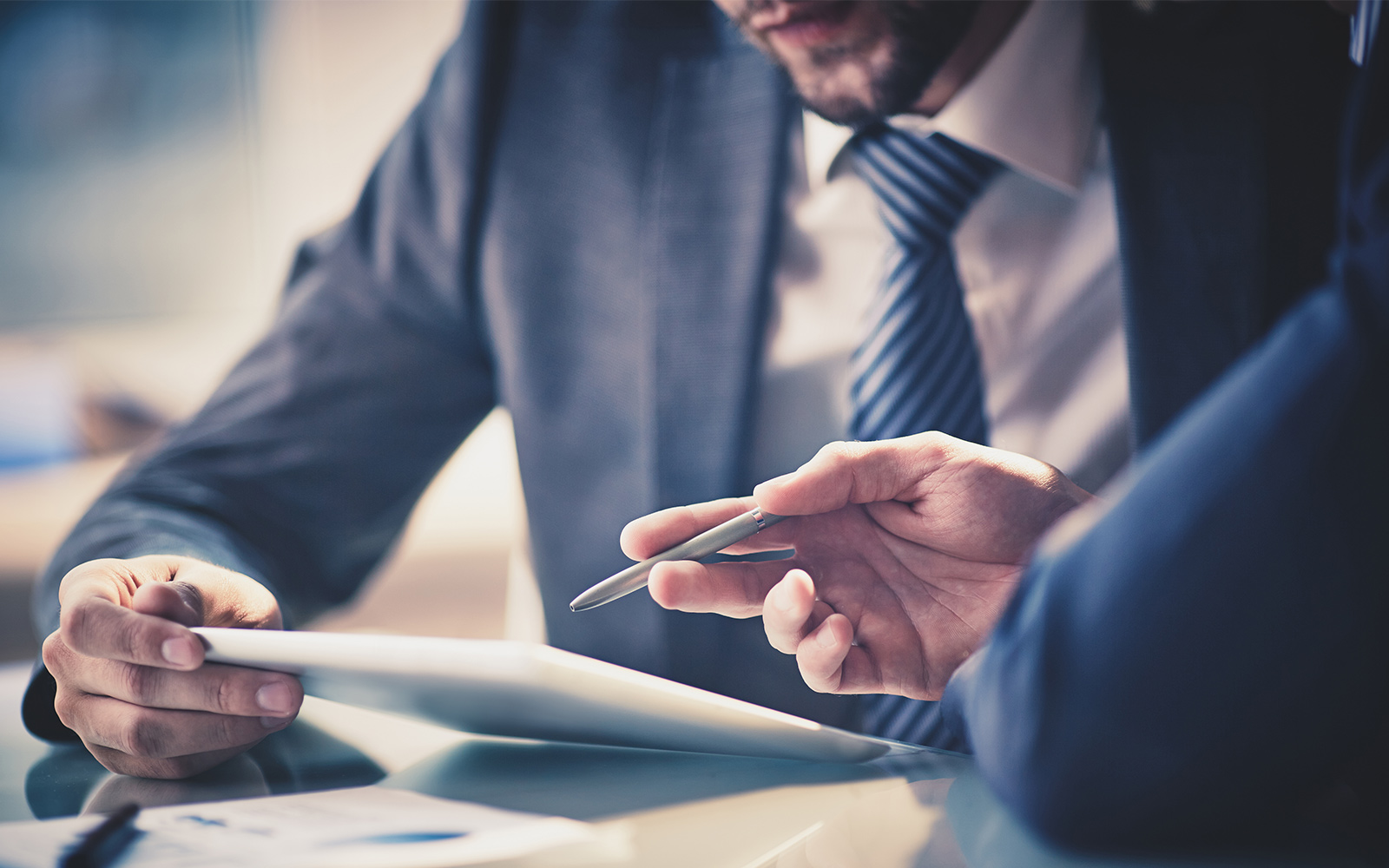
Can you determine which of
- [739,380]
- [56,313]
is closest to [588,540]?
[739,380]

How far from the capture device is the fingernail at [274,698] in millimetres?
412

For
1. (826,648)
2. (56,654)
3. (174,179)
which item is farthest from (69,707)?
(174,179)

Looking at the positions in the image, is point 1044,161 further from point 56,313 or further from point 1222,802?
point 56,313

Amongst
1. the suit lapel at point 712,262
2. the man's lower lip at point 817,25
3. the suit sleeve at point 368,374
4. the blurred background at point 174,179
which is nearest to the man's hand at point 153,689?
the suit sleeve at point 368,374

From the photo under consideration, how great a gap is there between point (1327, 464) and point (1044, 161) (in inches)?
20.6

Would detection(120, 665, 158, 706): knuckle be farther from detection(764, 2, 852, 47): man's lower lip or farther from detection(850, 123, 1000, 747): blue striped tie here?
detection(764, 2, 852, 47): man's lower lip

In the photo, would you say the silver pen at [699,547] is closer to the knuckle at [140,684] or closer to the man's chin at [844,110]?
the knuckle at [140,684]

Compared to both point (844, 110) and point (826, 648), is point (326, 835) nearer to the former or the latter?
point (826, 648)

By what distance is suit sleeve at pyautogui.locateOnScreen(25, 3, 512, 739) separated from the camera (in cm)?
81

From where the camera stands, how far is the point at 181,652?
40 cm

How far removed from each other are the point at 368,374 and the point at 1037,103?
0.67 m

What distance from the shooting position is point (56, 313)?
89.1 inches

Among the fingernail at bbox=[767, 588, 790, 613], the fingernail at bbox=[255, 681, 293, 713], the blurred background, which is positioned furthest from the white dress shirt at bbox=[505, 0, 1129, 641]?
the blurred background

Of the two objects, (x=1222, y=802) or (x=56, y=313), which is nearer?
(x=1222, y=802)
